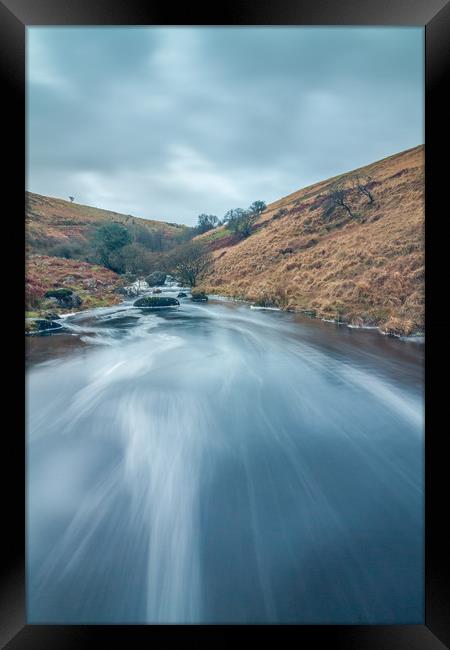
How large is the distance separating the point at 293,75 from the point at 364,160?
655 mm

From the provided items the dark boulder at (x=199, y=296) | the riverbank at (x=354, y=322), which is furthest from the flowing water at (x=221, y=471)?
the dark boulder at (x=199, y=296)

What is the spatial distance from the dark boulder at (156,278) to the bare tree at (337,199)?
128 centimetres

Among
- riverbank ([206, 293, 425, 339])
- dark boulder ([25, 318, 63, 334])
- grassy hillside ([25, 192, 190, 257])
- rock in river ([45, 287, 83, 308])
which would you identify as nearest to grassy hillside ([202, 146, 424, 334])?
riverbank ([206, 293, 425, 339])

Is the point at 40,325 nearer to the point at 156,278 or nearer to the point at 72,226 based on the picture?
the point at 72,226

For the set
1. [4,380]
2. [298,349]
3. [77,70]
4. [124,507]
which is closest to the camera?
[4,380]

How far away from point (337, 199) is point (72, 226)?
5.82 ft

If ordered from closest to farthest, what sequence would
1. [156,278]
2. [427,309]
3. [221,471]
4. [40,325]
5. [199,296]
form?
[427,309], [221,471], [40,325], [156,278], [199,296]

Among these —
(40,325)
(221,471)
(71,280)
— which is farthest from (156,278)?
(221,471)

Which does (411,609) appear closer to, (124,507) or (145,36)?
(124,507)

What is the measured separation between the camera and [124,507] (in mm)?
1581

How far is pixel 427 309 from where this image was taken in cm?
135

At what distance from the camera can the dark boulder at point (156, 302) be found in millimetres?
2162

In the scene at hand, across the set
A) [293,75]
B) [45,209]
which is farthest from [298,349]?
[45,209]

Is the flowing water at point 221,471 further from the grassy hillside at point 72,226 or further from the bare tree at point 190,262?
the grassy hillside at point 72,226
